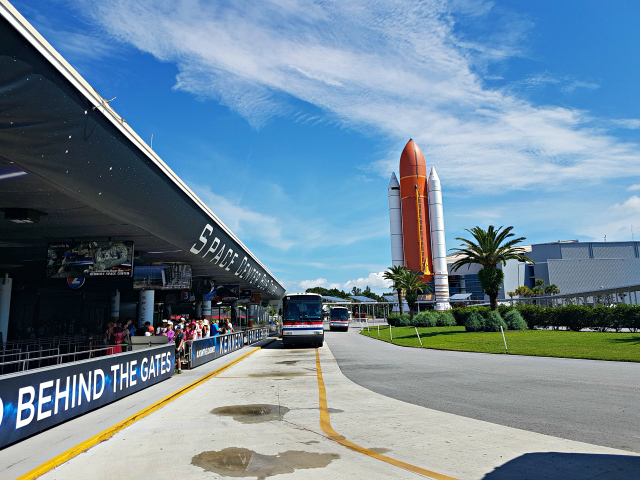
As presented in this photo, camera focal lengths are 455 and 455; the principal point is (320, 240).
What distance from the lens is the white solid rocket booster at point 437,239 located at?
8594cm

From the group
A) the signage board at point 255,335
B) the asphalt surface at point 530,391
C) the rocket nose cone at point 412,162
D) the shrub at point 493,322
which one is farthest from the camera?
the rocket nose cone at point 412,162

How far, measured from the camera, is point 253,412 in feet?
28.9

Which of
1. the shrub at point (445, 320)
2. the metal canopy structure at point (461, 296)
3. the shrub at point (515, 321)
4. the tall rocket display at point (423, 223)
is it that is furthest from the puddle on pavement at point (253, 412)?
the metal canopy structure at point (461, 296)

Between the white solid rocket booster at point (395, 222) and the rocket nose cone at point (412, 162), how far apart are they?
3820 mm

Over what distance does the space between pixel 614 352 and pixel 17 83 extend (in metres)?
21.3

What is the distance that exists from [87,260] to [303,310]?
1402 cm

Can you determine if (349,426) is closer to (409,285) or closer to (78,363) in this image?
(78,363)

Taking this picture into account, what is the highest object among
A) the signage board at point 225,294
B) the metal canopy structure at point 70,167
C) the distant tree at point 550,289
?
the metal canopy structure at point 70,167

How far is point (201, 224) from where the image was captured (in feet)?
62.1

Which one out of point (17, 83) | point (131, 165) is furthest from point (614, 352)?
point (17, 83)

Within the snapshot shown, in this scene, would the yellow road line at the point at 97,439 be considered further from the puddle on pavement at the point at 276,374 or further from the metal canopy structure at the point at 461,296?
the metal canopy structure at the point at 461,296

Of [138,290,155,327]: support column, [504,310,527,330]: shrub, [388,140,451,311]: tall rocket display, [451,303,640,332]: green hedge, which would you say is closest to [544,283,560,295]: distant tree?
[388,140,451,311]: tall rocket display

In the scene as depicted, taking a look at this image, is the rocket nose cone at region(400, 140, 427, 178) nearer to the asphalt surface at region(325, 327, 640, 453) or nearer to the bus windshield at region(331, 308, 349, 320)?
the bus windshield at region(331, 308, 349, 320)

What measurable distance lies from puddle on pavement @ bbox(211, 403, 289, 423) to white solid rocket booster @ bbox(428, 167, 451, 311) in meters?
80.0
